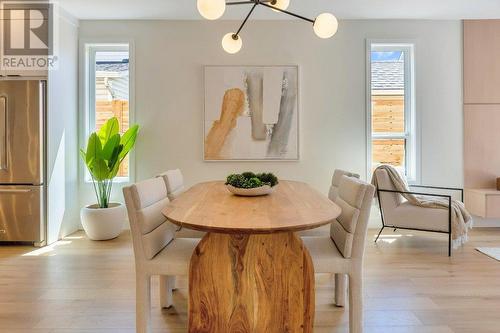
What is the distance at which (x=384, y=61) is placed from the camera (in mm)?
4215

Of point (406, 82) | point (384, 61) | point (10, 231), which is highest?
point (384, 61)

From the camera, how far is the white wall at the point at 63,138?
11.5 feet

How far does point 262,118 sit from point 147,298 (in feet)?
9.20

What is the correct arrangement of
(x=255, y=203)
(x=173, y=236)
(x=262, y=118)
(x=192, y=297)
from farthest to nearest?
(x=262, y=118) → (x=173, y=236) → (x=255, y=203) → (x=192, y=297)

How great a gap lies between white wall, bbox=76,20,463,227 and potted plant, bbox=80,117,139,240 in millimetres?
411

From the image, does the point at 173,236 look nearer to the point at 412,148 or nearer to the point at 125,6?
the point at 125,6

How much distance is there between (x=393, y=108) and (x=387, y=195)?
4.79 ft

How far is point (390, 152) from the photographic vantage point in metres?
4.25

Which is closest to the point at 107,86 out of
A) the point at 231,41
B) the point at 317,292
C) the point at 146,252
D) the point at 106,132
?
the point at 106,132

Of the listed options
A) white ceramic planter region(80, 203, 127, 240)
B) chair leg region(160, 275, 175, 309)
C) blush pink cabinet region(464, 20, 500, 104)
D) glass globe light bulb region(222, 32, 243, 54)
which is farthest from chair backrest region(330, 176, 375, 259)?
blush pink cabinet region(464, 20, 500, 104)

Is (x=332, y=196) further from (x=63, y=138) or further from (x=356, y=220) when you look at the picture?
(x=63, y=138)

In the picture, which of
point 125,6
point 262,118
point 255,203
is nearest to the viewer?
point 255,203

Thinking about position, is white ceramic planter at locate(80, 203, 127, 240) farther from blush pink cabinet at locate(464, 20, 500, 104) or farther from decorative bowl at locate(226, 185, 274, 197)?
blush pink cabinet at locate(464, 20, 500, 104)

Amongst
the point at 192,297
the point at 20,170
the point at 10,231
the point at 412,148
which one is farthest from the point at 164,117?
the point at 412,148
